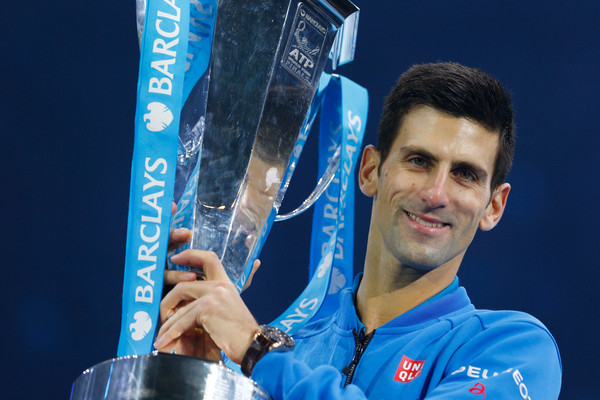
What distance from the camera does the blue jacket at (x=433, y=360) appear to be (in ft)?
4.86

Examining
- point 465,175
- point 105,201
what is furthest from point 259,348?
point 105,201

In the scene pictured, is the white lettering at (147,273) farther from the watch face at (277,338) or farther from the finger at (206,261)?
the watch face at (277,338)

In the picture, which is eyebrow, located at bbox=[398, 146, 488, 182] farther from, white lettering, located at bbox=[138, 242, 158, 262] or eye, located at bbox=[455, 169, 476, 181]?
white lettering, located at bbox=[138, 242, 158, 262]

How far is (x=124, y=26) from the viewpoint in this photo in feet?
10.8

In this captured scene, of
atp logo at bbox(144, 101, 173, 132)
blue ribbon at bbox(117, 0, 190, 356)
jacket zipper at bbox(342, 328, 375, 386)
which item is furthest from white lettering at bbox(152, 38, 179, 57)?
jacket zipper at bbox(342, 328, 375, 386)

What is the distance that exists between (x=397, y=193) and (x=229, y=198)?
523 millimetres

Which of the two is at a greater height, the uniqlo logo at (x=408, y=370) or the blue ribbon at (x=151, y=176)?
the blue ribbon at (x=151, y=176)

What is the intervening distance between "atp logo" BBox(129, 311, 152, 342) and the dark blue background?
1768mm

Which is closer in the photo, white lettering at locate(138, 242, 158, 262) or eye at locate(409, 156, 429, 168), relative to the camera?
white lettering at locate(138, 242, 158, 262)

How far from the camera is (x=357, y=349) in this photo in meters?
1.88

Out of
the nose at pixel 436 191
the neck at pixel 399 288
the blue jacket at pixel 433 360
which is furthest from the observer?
the neck at pixel 399 288

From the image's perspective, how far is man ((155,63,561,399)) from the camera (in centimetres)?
153

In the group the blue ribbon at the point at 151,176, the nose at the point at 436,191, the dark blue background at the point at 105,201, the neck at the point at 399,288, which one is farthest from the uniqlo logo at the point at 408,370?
the dark blue background at the point at 105,201

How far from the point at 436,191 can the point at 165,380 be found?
0.88 m
